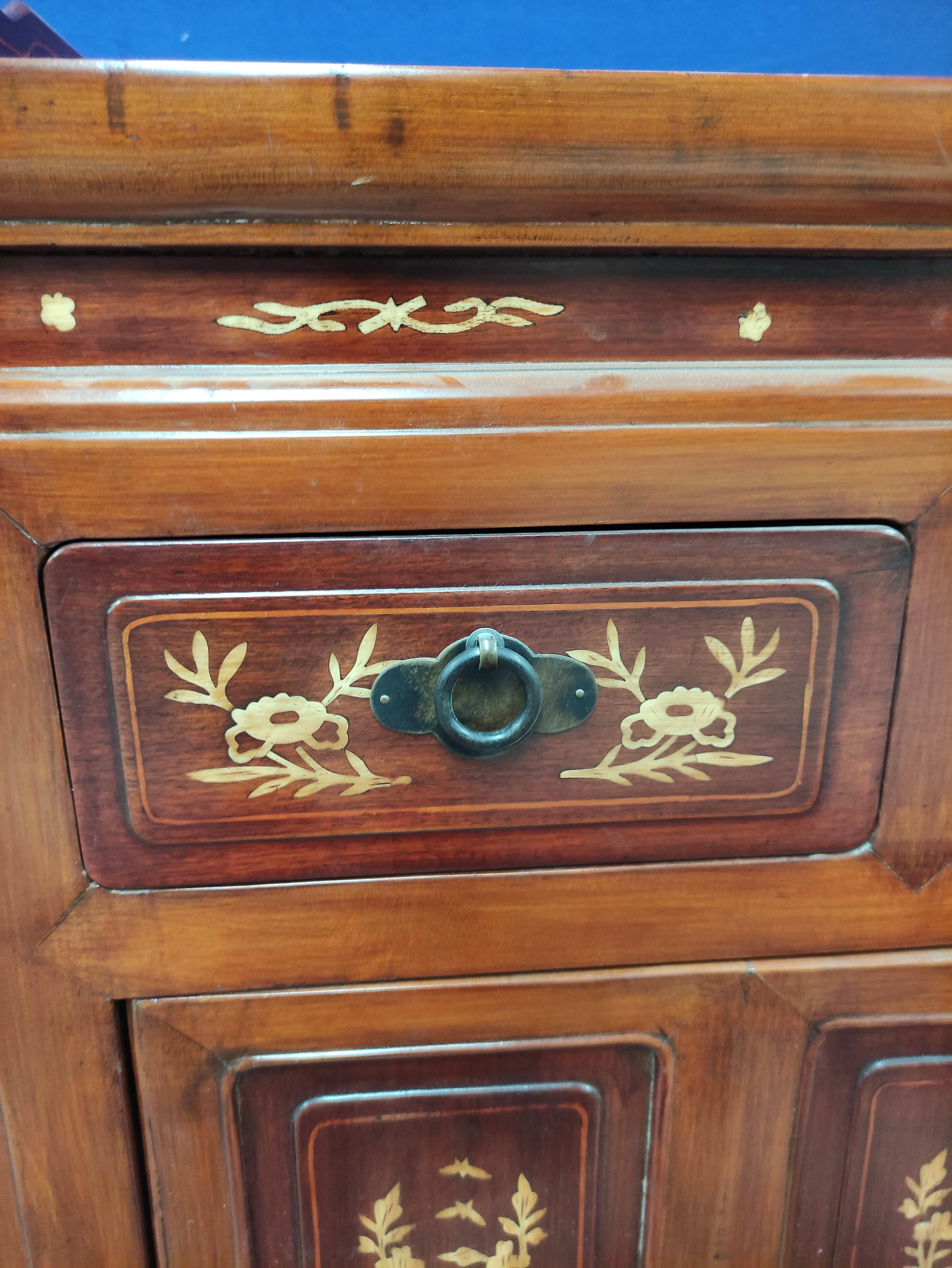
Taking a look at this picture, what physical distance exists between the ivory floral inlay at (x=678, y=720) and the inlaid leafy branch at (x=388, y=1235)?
23 centimetres

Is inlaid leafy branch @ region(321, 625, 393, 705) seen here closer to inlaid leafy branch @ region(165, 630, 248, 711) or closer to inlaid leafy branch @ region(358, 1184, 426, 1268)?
inlaid leafy branch @ region(165, 630, 248, 711)

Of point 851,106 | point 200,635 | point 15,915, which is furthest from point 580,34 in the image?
point 15,915

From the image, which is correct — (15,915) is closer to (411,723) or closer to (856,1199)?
(411,723)

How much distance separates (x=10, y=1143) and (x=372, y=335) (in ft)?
1.28

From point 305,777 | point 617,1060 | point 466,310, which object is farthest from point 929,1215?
point 466,310

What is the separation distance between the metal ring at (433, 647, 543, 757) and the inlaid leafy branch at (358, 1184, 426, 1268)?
24cm

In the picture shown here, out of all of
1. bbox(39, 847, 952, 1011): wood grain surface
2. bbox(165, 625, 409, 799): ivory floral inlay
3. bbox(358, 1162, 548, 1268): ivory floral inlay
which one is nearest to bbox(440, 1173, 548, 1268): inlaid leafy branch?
bbox(358, 1162, 548, 1268): ivory floral inlay

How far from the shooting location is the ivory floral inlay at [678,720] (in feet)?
1.11

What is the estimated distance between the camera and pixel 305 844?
35 cm

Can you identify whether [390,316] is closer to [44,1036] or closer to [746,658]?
[746,658]

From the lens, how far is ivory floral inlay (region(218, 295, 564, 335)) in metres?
0.30

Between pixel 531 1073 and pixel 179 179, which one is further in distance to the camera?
pixel 531 1073

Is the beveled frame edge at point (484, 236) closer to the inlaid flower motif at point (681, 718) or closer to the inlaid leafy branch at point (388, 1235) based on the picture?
the inlaid flower motif at point (681, 718)

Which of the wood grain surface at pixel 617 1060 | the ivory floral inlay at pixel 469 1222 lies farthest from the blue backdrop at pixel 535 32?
the ivory floral inlay at pixel 469 1222
